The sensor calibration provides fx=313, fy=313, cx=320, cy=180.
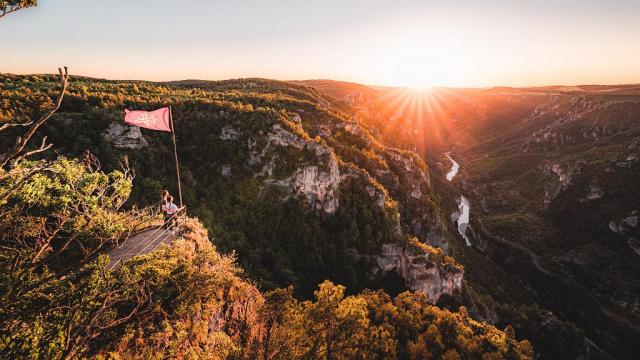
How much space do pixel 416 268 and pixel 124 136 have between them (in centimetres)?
8651

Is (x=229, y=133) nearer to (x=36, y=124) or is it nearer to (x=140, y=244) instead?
(x=140, y=244)

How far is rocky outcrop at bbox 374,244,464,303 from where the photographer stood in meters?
94.4

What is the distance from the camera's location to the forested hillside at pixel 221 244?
1405cm

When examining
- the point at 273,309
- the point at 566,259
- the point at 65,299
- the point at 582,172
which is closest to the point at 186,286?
the point at 65,299

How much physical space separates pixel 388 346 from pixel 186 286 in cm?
3564

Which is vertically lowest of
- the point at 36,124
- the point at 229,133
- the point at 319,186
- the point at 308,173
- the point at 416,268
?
the point at 416,268

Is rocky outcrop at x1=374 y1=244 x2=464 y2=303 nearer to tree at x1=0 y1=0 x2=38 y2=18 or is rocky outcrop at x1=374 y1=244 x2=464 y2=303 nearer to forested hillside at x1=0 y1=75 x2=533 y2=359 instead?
forested hillside at x1=0 y1=75 x2=533 y2=359

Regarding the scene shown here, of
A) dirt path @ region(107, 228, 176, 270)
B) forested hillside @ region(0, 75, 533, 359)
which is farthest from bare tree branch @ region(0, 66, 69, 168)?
dirt path @ region(107, 228, 176, 270)

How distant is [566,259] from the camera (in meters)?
157

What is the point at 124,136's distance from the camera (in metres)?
74.2

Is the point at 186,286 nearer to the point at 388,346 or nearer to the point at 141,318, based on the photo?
the point at 141,318

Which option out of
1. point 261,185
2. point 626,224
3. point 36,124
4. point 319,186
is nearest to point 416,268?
point 319,186

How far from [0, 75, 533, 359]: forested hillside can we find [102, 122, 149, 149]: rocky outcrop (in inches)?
11.7

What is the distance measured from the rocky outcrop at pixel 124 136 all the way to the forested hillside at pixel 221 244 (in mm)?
296
